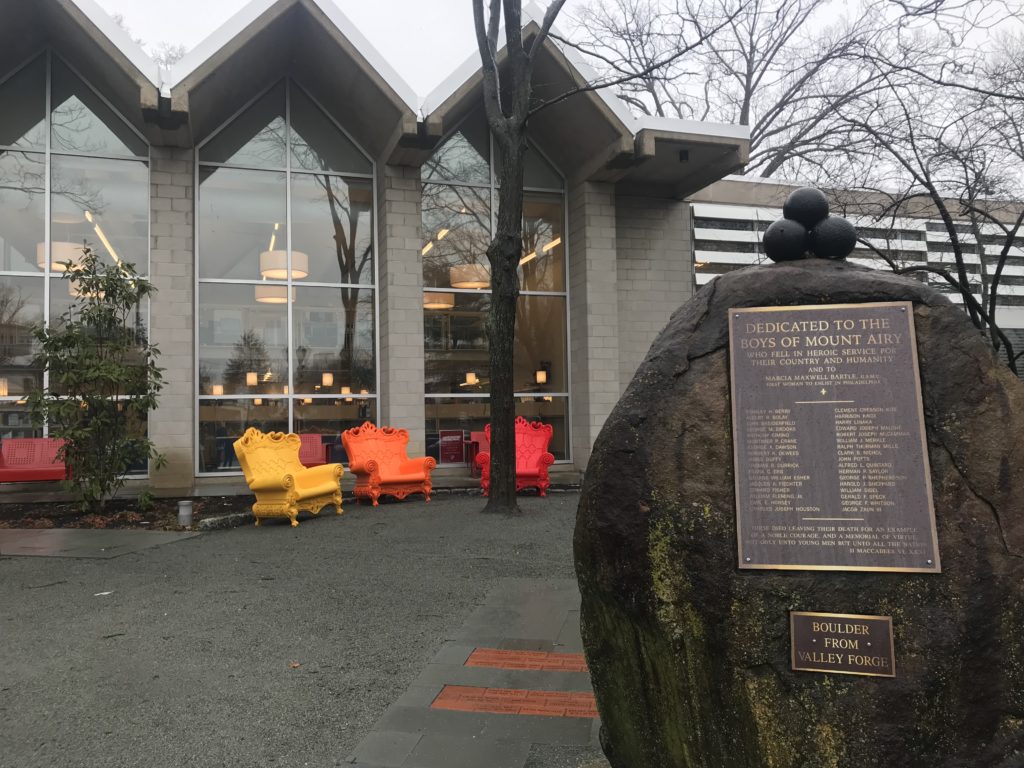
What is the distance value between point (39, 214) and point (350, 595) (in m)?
11.3

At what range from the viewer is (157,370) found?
11.0 m

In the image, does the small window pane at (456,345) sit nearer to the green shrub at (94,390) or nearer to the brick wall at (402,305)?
the brick wall at (402,305)

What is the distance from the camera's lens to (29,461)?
1200 centimetres

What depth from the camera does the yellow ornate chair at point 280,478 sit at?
9.77 metres

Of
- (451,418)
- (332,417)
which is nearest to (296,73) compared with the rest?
(332,417)

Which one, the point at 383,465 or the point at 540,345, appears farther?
the point at 540,345

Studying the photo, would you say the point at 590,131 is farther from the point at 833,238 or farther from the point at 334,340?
the point at 833,238

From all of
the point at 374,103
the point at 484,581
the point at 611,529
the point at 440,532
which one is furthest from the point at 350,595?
the point at 374,103

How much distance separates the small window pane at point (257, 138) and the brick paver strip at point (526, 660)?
12459 mm

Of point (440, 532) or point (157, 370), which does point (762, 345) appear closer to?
point (440, 532)

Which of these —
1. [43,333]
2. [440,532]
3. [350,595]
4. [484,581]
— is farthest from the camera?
[43,333]

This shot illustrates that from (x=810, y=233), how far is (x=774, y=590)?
5.10 feet

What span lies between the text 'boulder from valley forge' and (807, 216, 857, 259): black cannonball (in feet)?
0.45

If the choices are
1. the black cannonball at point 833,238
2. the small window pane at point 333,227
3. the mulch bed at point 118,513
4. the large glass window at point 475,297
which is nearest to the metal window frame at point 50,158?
the mulch bed at point 118,513
